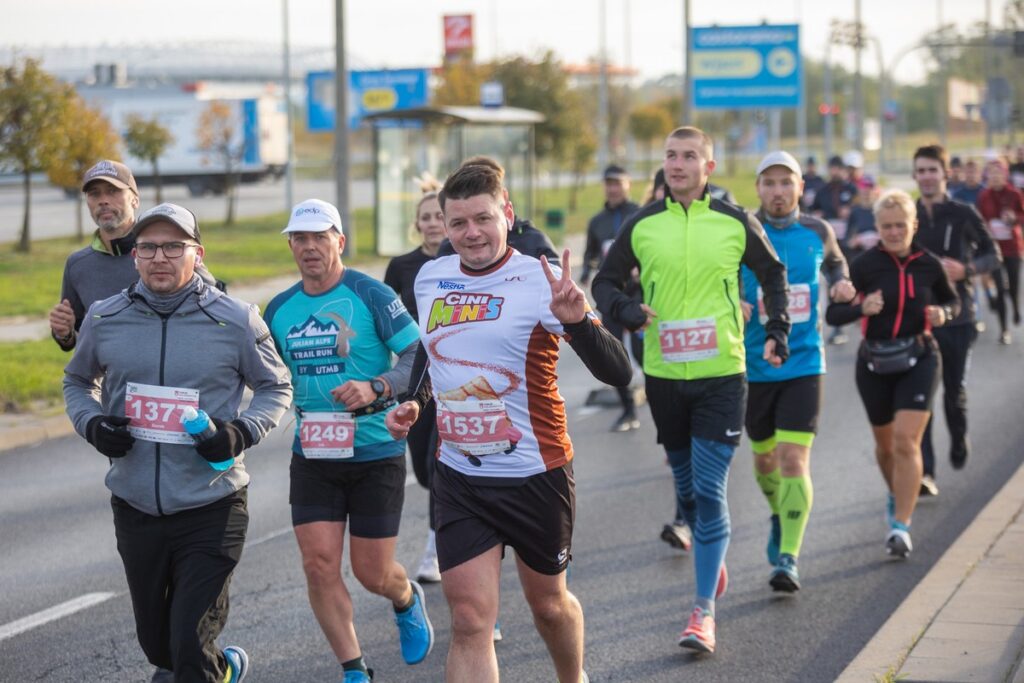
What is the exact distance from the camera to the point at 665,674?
20.6 ft

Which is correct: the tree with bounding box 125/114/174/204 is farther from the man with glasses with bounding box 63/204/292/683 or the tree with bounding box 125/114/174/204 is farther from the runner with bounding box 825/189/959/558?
the man with glasses with bounding box 63/204/292/683

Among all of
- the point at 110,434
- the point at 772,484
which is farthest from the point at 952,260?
the point at 110,434

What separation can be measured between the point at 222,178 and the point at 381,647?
52.8 m

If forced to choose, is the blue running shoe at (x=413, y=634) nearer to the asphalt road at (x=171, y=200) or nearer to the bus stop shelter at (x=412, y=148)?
the bus stop shelter at (x=412, y=148)

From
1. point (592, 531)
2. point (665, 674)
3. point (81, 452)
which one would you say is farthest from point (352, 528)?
point (81, 452)

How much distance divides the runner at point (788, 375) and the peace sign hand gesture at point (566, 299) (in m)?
2.96

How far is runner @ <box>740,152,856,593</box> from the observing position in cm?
755

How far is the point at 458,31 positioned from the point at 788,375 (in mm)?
39606

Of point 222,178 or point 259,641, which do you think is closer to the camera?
point 259,641

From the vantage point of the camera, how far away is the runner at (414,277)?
24.2 feet

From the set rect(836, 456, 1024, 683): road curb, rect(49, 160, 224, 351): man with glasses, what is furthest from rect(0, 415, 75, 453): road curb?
rect(836, 456, 1024, 683): road curb

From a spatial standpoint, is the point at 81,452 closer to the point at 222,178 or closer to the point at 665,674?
the point at 665,674

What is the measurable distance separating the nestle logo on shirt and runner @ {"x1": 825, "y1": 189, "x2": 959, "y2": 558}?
12.3 ft

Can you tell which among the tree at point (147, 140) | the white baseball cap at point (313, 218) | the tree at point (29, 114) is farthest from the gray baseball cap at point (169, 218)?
the tree at point (147, 140)
